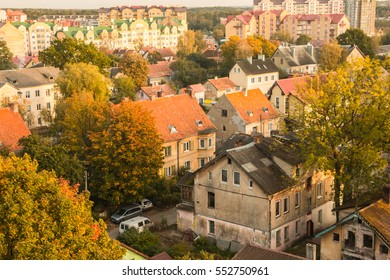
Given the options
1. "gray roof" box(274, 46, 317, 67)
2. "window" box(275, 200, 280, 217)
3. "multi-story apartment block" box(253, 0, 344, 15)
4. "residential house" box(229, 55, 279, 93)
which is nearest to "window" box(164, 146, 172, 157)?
"window" box(275, 200, 280, 217)

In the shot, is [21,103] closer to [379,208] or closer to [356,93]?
[356,93]

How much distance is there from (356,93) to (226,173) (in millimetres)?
3799

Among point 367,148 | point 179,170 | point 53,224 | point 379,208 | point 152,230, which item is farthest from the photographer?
point 179,170

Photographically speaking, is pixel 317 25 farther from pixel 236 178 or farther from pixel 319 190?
pixel 236 178

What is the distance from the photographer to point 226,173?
1442 centimetres

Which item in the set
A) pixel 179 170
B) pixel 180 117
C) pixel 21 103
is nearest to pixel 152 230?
pixel 179 170

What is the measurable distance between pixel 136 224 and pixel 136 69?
2283cm

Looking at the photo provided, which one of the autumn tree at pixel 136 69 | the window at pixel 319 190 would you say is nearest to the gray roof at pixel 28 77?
the autumn tree at pixel 136 69

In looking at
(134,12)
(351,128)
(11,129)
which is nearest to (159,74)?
(134,12)

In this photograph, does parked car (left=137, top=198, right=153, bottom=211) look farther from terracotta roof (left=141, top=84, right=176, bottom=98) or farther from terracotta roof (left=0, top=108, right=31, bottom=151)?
terracotta roof (left=141, top=84, right=176, bottom=98)

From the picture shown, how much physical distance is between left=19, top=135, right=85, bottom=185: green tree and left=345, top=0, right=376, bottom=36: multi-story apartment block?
6812 cm

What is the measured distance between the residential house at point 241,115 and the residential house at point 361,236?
10.5 metres

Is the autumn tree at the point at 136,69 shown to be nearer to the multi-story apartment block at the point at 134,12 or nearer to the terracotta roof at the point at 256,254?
the multi-story apartment block at the point at 134,12

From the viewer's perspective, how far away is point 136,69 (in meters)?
37.0
